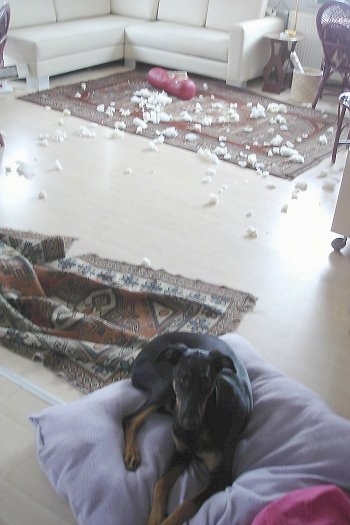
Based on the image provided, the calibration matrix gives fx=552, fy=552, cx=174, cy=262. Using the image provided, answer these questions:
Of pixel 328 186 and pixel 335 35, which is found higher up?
pixel 335 35

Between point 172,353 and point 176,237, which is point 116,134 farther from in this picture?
point 172,353

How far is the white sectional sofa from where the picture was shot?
5.10 metres

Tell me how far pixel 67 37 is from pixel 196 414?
4.61m

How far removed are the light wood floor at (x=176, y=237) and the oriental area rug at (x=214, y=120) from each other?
163 mm

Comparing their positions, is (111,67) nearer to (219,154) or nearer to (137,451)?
(219,154)

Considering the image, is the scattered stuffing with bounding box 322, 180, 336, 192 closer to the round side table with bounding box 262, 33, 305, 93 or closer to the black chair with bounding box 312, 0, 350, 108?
the black chair with bounding box 312, 0, 350, 108

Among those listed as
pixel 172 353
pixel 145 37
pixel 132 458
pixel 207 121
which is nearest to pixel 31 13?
pixel 145 37

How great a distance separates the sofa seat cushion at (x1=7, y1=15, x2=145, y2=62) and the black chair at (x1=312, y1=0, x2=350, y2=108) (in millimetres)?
2127

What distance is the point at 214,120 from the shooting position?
457 cm

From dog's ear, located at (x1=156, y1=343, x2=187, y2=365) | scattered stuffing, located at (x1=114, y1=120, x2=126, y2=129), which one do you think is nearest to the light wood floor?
scattered stuffing, located at (x1=114, y1=120, x2=126, y2=129)

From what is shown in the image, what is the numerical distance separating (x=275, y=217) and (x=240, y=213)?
0.67ft

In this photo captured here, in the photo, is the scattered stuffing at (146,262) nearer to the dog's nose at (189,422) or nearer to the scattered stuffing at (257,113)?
the dog's nose at (189,422)

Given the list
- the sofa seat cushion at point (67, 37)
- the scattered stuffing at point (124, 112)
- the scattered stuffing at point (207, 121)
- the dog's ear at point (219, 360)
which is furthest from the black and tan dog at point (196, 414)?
the sofa seat cushion at point (67, 37)

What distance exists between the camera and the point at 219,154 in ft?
13.0
